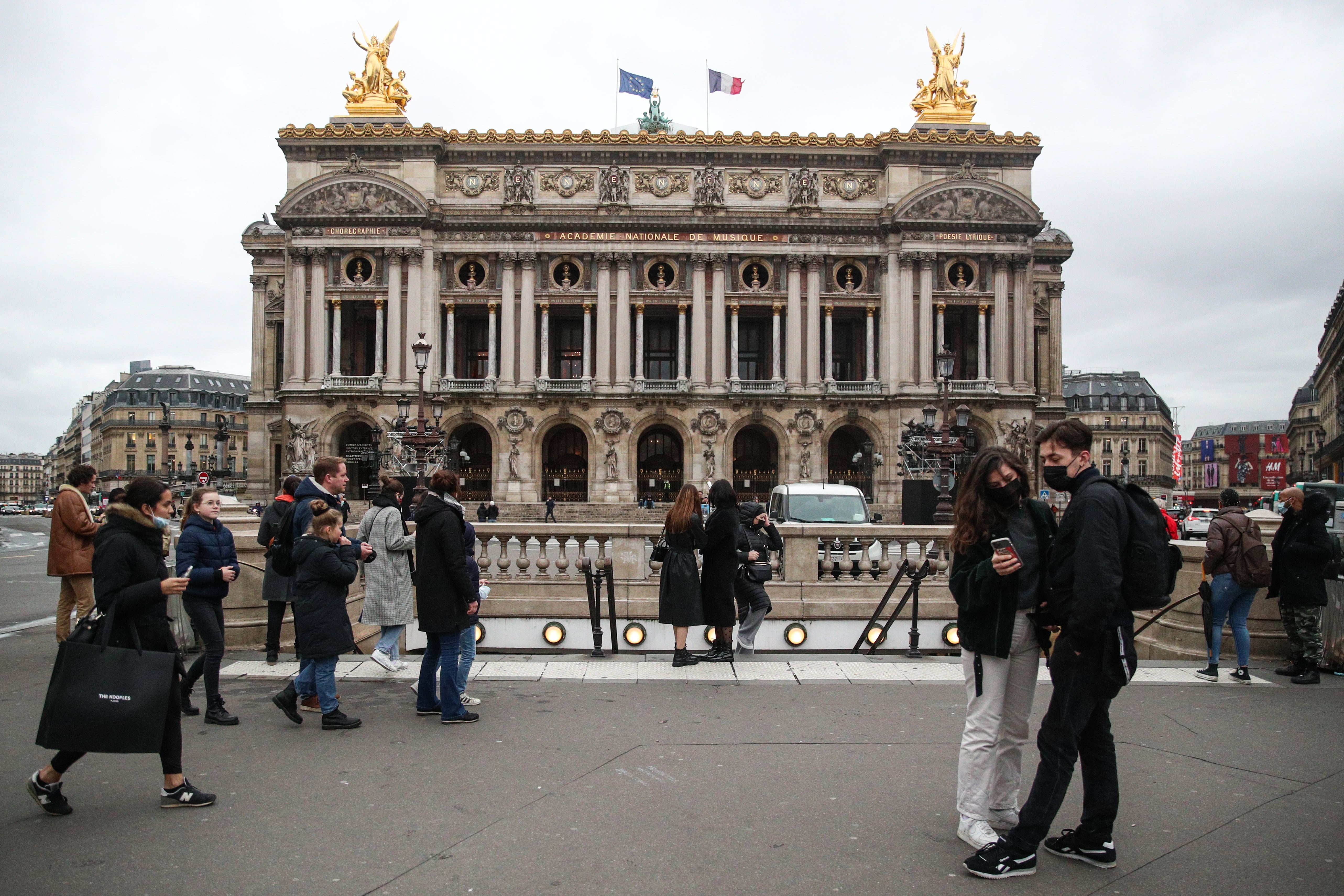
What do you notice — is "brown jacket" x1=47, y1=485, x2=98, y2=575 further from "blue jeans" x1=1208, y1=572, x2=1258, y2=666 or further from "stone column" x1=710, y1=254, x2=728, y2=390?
"stone column" x1=710, y1=254, x2=728, y2=390

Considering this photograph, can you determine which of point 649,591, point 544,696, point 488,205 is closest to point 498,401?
point 488,205

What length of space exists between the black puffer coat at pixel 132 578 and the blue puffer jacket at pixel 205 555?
1.72 meters

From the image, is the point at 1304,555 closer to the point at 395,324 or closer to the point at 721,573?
the point at 721,573

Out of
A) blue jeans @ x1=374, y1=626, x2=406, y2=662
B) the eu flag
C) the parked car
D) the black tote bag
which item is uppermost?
the eu flag

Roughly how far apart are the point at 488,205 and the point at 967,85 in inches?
1043

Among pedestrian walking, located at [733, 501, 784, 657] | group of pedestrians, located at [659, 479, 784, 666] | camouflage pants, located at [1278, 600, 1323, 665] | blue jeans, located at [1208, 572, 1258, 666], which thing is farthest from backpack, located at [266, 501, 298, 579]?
camouflage pants, located at [1278, 600, 1323, 665]

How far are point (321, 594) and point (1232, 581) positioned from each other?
9135mm

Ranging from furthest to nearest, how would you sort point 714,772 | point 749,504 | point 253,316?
1. point 253,316
2. point 749,504
3. point 714,772

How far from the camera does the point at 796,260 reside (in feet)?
166

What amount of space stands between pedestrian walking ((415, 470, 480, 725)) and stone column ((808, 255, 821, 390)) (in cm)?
4271

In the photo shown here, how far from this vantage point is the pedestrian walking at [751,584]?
11289mm

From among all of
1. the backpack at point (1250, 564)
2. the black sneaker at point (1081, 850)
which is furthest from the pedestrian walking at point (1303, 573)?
the black sneaker at point (1081, 850)

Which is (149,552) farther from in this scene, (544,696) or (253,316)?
(253,316)

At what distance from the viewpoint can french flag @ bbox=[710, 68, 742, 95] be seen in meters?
49.9
